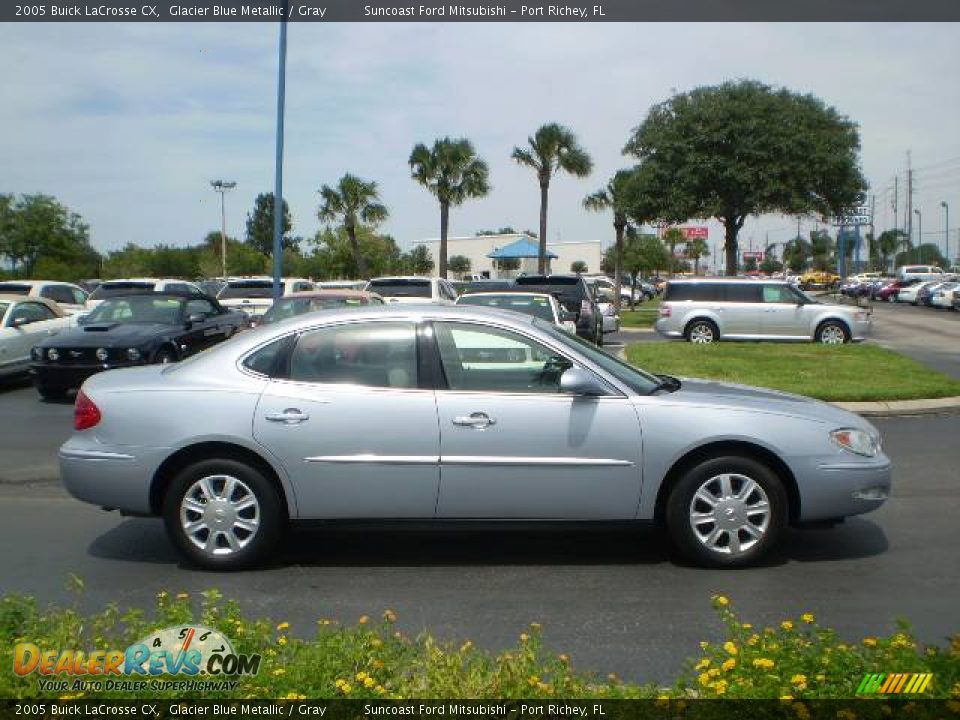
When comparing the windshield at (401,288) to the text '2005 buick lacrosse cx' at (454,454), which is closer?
the text '2005 buick lacrosse cx' at (454,454)

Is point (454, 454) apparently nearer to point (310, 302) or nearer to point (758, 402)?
point (758, 402)

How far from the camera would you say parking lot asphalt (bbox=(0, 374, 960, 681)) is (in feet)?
16.3

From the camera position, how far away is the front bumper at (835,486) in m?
5.84

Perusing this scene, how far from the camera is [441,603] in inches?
212

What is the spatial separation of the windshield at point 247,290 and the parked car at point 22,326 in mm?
6175

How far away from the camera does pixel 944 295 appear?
48062 millimetres

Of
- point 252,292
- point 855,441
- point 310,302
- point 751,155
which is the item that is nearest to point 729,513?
point 855,441

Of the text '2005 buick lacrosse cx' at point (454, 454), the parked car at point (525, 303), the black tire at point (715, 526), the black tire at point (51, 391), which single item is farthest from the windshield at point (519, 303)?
the black tire at point (715, 526)

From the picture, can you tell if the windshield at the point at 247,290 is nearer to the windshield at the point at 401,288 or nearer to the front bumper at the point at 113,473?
the windshield at the point at 401,288

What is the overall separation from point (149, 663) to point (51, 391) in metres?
11.0

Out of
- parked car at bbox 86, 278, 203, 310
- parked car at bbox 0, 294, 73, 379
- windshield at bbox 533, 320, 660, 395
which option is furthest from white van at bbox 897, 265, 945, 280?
windshield at bbox 533, 320, 660, 395

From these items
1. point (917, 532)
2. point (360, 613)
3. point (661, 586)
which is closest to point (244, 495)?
point (360, 613)

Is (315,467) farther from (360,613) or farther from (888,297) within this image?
(888,297)

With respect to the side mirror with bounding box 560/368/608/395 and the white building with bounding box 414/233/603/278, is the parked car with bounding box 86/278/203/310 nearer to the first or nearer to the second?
the side mirror with bounding box 560/368/608/395
